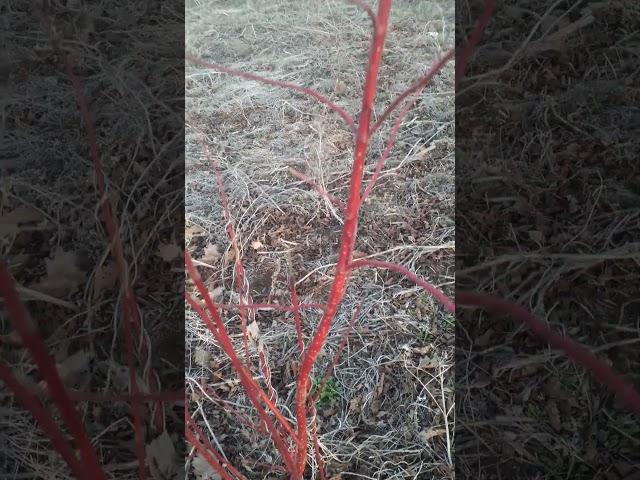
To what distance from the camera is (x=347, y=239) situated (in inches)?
32.6

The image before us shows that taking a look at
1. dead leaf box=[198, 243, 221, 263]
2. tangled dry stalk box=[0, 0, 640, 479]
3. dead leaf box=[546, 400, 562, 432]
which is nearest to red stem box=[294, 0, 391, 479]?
tangled dry stalk box=[0, 0, 640, 479]

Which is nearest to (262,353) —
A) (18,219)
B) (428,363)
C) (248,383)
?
(248,383)

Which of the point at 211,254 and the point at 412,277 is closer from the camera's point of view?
the point at 412,277

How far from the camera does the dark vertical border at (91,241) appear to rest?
762 mm

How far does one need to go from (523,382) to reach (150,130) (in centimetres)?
61

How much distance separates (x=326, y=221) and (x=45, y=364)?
0.49 m

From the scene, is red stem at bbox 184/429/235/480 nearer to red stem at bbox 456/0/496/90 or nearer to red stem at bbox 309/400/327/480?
red stem at bbox 309/400/327/480

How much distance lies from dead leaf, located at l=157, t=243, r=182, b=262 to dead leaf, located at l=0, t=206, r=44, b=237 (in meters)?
0.16

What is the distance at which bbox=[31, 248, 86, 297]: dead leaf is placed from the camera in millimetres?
761

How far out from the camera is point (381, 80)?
1.03 metres

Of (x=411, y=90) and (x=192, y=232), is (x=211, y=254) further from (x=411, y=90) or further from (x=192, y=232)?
(x=411, y=90)

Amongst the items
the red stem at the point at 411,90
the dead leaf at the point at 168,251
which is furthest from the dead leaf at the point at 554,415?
the dead leaf at the point at 168,251

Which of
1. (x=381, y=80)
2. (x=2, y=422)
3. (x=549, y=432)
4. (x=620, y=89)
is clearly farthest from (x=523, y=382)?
(x=2, y=422)

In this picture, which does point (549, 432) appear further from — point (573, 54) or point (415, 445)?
point (573, 54)
